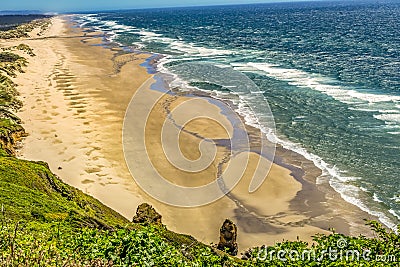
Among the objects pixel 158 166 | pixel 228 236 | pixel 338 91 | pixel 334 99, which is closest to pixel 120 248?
pixel 228 236

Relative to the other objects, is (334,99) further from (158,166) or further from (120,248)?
(120,248)

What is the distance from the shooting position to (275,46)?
71.6 m

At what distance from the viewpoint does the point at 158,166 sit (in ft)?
74.4

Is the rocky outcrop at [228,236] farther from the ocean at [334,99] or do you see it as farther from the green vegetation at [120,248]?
the ocean at [334,99]

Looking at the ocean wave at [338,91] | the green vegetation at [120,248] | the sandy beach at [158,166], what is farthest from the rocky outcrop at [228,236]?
the ocean wave at [338,91]

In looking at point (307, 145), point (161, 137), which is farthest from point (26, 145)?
point (307, 145)

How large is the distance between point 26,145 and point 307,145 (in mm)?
17435

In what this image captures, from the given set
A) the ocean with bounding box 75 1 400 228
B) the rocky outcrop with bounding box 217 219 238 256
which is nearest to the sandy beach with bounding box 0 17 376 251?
the rocky outcrop with bounding box 217 219 238 256

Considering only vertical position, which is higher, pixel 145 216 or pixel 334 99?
pixel 145 216

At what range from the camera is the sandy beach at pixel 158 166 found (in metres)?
17.4

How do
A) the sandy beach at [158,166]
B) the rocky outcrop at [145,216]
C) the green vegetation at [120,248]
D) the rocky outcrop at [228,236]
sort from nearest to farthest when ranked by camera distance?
the green vegetation at [120,248] → the rocky outcrop at [145,216] → the rocky outcrop at [228,236] → the sandy beach at [158,166]

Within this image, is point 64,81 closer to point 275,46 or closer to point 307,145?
point 307,145

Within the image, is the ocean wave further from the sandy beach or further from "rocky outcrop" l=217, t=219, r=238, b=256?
"rocky outcrop" l=217, t=219, r=238, b=256

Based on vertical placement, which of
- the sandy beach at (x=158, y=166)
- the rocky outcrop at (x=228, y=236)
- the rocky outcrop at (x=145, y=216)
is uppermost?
the rocky outcrop at (x=145, y=216)
